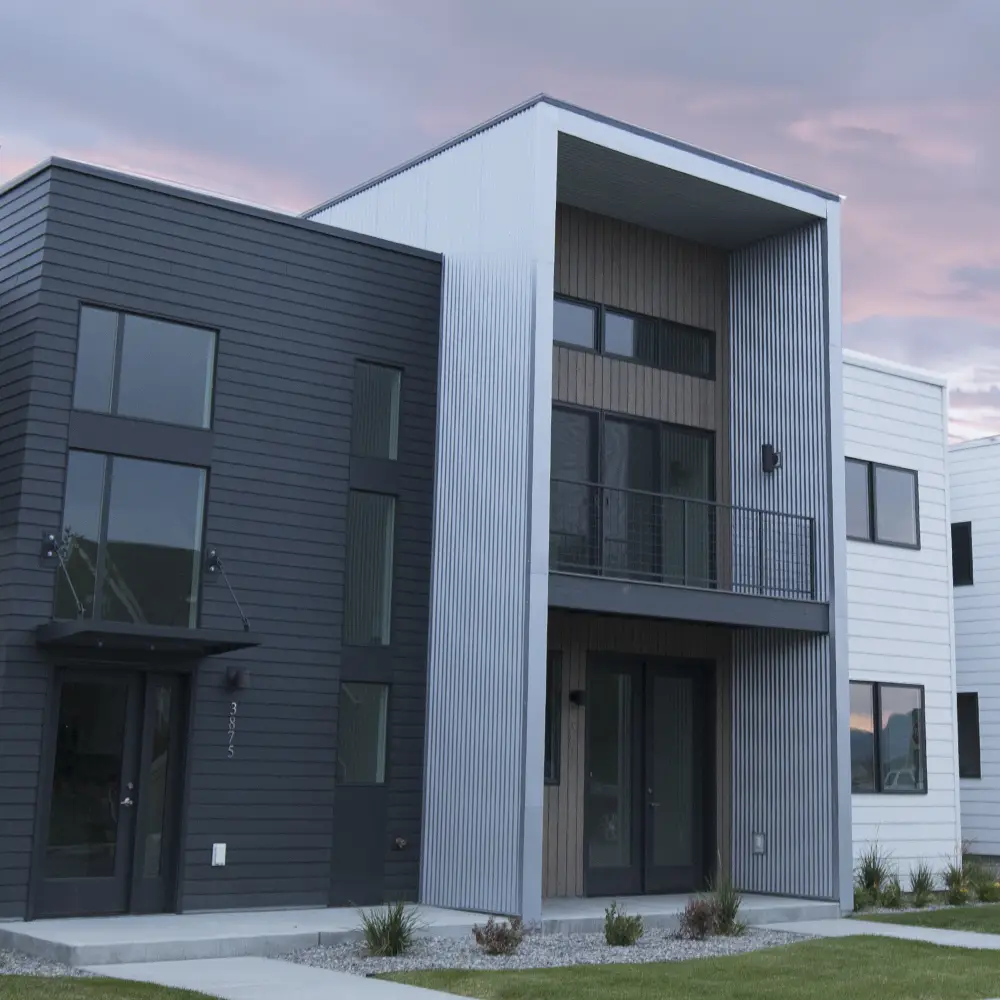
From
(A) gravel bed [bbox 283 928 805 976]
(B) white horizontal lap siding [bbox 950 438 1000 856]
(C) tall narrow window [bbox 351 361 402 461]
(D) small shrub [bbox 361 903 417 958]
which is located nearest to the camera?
(A) gravel bed [bbox 283 928 805 976]

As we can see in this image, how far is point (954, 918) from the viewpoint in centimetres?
1386

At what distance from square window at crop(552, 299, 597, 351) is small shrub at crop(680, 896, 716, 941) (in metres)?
6.18

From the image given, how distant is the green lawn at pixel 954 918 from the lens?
13.2 metres

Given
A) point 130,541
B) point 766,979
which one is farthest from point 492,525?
point 766,979

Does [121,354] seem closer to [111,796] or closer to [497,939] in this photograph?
[111,796]

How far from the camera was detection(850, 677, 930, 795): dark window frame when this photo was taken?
1689 centimetres

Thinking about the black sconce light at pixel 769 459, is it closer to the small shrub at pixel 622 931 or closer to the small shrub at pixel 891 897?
the small shrub at pixel 891 897

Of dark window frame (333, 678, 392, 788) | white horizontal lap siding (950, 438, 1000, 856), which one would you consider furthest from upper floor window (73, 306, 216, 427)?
white horizontal lap siding (950, 438, 1000, 856)

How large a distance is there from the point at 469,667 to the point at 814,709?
13.7 ft

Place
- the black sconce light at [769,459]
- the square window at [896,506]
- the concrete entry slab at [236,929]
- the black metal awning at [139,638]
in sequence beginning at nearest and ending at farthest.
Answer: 1. the concrete entry slab at [236,929]
2. the black metal awning at [139,638]
3. the black sconce light at [769,459]
4. the square window at [896,506]

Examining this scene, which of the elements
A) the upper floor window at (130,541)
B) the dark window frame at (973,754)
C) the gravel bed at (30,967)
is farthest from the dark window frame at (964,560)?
the gravel bed at (30,967)

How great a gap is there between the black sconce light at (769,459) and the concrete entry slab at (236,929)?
4.88m

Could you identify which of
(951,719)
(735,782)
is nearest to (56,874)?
(735,782)

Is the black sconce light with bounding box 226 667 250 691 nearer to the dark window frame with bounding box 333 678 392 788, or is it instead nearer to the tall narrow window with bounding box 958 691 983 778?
the dark window frame with bounding box 333 678 392 788
